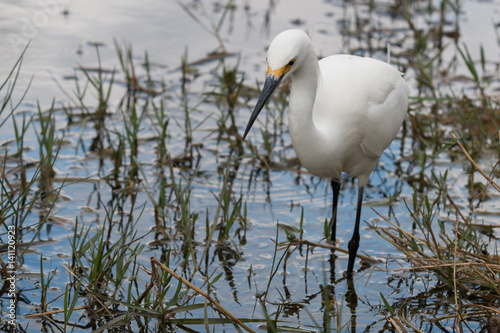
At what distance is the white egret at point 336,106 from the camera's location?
3459mm

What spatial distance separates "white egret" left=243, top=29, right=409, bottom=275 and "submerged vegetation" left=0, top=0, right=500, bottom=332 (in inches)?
16.7

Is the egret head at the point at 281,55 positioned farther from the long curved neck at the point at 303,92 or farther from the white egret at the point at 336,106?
the long curved neck at the point at 303,92

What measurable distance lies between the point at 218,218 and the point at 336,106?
3.40ft

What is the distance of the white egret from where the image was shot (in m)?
3.46

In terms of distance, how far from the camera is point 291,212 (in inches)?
194

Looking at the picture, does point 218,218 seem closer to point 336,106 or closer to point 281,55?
point 336,106

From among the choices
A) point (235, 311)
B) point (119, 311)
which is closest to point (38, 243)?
point (119, 311)

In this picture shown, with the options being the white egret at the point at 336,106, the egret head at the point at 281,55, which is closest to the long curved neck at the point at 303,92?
the white egret at the point at 336,106

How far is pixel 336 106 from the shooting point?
402 cm

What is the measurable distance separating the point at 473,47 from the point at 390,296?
4592 millimetres

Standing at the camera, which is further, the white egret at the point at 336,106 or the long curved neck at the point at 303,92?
the long curved neck at the point at 303,92

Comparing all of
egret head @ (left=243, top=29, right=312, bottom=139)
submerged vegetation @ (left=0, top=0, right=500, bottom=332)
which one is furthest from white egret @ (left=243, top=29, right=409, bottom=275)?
submerged vegetation @ (left=0, top=0, right=500, bottom=332)

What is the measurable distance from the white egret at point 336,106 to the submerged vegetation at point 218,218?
425 mm

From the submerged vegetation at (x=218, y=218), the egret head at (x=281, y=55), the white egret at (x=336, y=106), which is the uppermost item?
the egret head at (x=281, y=55)
